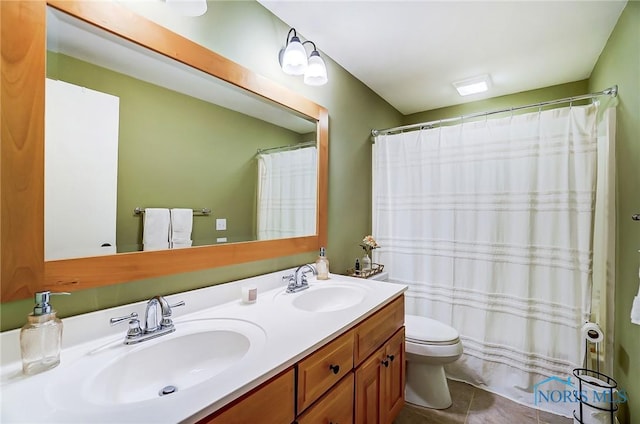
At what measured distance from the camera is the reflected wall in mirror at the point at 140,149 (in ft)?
2.85

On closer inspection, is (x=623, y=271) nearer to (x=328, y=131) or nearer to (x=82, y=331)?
(x=328, y=131)

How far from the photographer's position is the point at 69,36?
88cm

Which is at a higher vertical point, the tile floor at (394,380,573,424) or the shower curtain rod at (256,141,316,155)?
the shower curtain rod at (256,141,316,155)

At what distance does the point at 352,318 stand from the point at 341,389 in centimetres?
26

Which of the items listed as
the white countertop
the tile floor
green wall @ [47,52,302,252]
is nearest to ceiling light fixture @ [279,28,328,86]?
green wall @ [47,52,302,252]

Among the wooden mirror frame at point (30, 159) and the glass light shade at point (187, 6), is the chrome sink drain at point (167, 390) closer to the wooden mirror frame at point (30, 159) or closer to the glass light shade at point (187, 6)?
the wooden mirror frame at point (30, 159)

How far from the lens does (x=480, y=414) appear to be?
1780 millimetres

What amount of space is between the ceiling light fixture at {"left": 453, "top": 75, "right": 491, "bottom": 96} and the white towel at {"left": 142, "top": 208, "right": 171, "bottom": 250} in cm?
247

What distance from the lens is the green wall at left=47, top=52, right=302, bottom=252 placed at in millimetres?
994

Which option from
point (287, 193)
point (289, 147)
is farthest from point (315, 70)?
point (287, 193)

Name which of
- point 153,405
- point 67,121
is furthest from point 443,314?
point 67,121

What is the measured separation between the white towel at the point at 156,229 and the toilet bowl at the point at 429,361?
1548mm

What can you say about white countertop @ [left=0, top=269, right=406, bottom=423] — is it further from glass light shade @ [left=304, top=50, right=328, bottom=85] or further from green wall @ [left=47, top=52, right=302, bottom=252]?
glass light shade @ [left=304, top=50, right=328, bottom=85]

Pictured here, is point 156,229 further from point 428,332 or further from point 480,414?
point 480,414
